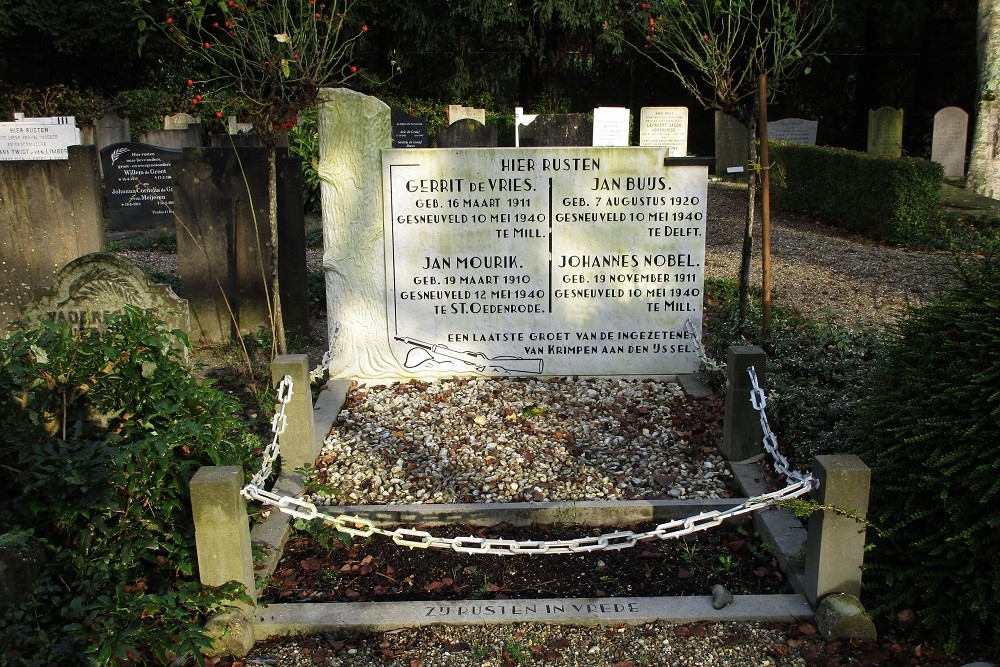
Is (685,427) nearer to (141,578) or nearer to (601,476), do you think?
(601,476)

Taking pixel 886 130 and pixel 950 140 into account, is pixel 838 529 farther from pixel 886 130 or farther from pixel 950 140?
pixel 886 130

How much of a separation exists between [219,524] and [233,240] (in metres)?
5.05

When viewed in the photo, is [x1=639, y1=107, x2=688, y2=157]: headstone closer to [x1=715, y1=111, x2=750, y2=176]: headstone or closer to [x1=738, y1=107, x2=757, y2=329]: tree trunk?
[x1=715, y1=111, x2=750, y2=176]: headstone

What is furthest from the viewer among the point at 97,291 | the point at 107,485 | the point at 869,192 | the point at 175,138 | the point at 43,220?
the point at 175,138


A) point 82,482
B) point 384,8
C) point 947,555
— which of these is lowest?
point 947,555

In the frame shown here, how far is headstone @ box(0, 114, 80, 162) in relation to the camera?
47.6 feet

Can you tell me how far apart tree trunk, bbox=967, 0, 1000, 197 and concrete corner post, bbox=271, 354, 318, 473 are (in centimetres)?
1429

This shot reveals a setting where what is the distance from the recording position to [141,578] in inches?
150

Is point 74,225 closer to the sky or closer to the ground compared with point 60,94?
closer to the ground

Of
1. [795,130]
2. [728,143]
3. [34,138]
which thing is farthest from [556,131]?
[795,130]

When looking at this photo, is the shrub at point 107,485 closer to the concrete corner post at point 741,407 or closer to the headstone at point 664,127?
the concrete corner post at point 741,407

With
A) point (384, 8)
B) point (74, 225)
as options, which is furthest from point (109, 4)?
point (74, 225)

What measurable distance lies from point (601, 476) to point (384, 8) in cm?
2107

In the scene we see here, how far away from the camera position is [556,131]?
15.5 meters
